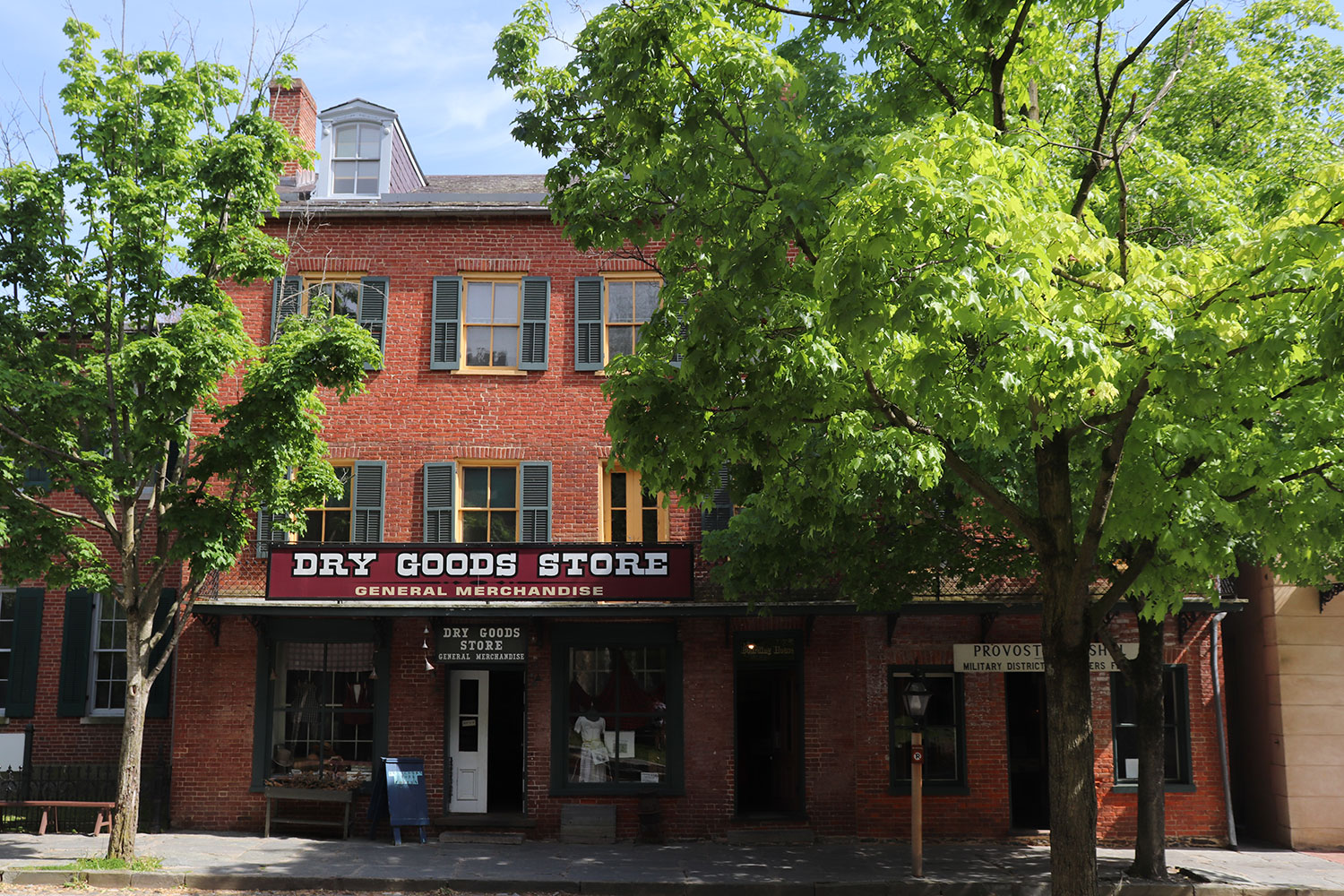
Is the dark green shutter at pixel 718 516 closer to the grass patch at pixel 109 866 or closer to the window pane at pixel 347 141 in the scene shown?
the grass patch at pixel 109 866

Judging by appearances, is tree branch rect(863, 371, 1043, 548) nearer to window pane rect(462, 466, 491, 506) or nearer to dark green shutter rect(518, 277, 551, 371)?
dark green shutter rect(518, 277, 551, 371)

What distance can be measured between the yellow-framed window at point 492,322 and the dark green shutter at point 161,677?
6.27 m

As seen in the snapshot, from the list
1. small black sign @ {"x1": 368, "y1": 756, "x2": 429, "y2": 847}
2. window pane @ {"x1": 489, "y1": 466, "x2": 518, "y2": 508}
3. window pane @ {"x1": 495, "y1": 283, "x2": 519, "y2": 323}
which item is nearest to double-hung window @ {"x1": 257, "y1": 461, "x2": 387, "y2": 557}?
window pane @ {"x1": 489, "y1": 466, "x2": 518, "y2": 508}

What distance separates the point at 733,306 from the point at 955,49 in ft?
10.7

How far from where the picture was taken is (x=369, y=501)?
16938mm

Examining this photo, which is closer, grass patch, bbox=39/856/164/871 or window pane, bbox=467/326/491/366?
grass patch, bbox=39/856/164/871

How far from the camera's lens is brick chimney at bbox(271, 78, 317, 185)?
758 inches

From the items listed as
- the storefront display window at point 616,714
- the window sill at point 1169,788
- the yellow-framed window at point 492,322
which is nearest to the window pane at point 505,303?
the yellow-framed window at point 492,322

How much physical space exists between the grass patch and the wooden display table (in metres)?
2.47

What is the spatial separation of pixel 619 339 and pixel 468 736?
22.3 ft

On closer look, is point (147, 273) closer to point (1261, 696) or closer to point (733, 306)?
point (733, 306)

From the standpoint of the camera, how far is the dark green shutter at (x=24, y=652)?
56.7 ft

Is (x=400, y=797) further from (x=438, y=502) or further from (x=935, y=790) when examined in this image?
(x=935, y=790)

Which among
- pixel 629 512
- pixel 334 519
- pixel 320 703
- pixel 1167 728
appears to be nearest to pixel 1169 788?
pixel 1167 728
